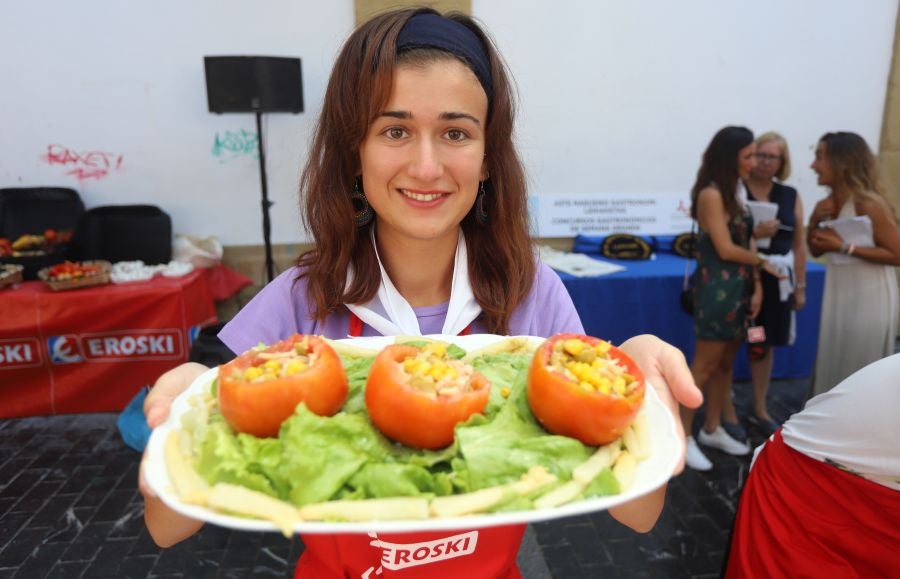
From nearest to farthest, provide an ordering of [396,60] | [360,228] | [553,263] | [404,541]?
1. [404,541]
2. [396,60]
3. [360,228]
4. [553,263]

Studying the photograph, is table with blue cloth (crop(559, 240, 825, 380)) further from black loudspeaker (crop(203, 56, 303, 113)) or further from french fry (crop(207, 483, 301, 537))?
french fry (crop(207, 483, 301, 537))

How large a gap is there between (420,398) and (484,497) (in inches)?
9.9

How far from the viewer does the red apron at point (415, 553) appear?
1.60 metres

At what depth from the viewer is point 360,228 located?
7.33ft

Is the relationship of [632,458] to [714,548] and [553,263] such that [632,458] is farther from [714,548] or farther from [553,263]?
[553,263]

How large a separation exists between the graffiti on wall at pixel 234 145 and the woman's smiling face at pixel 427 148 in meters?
5.76

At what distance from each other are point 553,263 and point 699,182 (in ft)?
6.52

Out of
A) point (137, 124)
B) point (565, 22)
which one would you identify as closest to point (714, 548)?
point (565, 22)

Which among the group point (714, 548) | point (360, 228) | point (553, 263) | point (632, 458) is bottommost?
point (714, 548)

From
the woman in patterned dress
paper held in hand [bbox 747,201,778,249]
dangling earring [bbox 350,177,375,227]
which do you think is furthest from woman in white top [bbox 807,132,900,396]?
dangling earring [bbox 350,177,375,227]

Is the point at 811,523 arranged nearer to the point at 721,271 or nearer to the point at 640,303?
the point at 721,271

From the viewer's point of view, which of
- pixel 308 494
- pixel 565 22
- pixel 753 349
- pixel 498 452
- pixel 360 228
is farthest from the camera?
pixel 565 22

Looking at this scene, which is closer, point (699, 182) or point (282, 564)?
point (282, 564)

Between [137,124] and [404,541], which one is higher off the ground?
[137,124]
